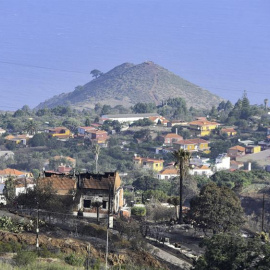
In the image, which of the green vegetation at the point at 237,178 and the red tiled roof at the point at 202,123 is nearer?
the green vegetation at the point at 237,178

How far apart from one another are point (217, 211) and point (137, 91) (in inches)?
5542

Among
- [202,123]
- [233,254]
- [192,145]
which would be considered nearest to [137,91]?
[202,123]

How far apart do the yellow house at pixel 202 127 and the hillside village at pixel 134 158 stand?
0.15 metres

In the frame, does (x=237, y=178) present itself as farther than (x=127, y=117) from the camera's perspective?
No

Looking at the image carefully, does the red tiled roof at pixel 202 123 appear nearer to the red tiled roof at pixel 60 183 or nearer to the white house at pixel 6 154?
the white house at pixel 6 154

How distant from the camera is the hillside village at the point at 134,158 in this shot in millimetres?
40156

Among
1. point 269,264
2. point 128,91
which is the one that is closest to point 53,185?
point 269,264

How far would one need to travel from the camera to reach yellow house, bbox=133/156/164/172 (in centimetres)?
9025

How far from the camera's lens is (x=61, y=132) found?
11138 centimetres

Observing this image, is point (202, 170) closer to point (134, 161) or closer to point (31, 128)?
point (134, 161)

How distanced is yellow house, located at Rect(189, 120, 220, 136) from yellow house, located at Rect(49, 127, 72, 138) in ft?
51.8

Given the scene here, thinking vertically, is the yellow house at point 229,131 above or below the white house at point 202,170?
above

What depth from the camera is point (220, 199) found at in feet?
128

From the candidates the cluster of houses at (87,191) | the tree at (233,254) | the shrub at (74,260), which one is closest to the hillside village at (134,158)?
the cluster of houses at (87,191)
